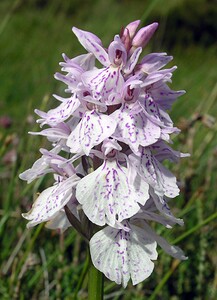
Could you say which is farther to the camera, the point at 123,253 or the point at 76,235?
the point at 76,235

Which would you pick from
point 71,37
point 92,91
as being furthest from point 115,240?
point 71,37

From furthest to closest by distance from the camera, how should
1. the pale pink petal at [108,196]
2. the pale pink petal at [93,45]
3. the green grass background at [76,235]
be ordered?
the green grass background at [76,235]
the pale pink petal at [93,45]
the pale pink petal at [108,196]

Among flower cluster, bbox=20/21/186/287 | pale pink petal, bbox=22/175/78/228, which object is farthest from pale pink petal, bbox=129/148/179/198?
pale pink petal, bbox=22/175/78/228

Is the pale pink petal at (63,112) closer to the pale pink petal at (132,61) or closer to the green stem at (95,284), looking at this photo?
the pale pink petal at (132,61)

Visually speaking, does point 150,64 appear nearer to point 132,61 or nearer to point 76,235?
point 132,61

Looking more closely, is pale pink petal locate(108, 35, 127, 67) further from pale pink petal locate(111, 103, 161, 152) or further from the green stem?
the green stem

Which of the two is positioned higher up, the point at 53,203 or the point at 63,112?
the point at 63,112

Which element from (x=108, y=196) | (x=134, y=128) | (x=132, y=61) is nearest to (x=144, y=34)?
(x=132, y=61)

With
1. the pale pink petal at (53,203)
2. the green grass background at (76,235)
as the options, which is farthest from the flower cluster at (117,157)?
the green grass background at (76,235)

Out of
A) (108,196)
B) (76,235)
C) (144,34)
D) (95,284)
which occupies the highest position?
(144,34)

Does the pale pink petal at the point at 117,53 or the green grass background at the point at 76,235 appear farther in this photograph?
the green grass background at the point at 76,235
